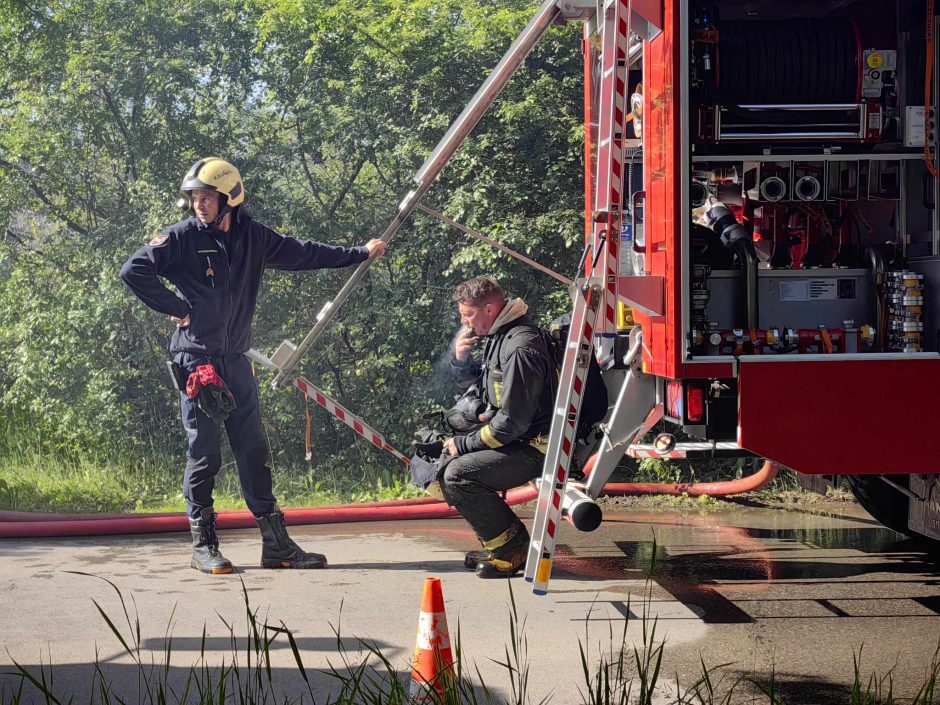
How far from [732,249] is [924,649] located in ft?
6.83

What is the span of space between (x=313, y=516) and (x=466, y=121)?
276 centimetres

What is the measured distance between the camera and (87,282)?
964 cm

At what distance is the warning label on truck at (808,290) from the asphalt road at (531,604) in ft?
4.73

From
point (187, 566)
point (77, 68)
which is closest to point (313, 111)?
point (77, 68)

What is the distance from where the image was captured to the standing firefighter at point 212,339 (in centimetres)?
636

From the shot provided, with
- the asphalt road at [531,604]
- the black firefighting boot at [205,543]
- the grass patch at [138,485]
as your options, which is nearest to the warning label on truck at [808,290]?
the asphalt road at [531,604]

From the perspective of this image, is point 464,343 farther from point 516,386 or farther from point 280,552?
point 280,552

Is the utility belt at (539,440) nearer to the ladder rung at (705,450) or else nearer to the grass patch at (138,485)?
the ladder rung at (705,450)

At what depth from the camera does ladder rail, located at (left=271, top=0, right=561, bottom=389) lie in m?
6.25

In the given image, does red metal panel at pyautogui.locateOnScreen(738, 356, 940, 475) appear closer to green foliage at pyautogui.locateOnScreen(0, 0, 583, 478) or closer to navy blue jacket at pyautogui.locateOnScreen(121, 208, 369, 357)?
navy blue jacket at pyautogui.locateOnScreen(121, 208, 369, 357)

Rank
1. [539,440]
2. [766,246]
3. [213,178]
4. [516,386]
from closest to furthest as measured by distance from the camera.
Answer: [516,386], [539,440], [766,246], [213,178]

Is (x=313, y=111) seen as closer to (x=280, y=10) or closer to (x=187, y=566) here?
(x=280, y=10)

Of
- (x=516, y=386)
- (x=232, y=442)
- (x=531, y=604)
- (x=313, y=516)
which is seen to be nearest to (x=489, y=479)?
(x=516, y=386)

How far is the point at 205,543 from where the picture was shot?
636cm
